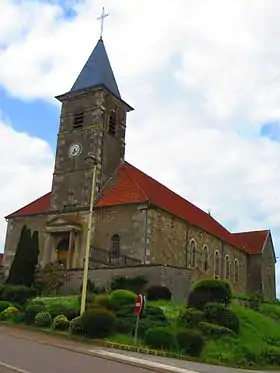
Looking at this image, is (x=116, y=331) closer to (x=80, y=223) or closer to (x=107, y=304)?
(x=107, y=304)

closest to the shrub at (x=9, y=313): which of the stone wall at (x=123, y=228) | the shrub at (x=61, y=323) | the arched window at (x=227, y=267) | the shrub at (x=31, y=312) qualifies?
the shrub at (x=31, y=312)

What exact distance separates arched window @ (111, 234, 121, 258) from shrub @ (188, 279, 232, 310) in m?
9.30

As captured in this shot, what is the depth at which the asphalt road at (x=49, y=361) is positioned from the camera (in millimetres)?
12059

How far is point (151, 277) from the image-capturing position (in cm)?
2881

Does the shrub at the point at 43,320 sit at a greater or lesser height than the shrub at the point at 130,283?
lesser

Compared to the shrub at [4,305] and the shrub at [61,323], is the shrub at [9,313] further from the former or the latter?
the shrub at [61,323]

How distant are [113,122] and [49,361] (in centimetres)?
2796

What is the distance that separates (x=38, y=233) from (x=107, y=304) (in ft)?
48.7

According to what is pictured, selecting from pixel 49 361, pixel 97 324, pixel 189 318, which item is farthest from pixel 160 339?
pixel 49 361

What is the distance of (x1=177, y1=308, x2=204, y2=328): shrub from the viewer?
72.4 ft

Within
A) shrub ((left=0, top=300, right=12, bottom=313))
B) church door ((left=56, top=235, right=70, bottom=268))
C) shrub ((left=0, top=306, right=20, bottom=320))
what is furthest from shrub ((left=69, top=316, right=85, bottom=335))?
church door ((left=56, top=235, right=70, bottom=268))

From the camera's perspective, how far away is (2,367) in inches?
471

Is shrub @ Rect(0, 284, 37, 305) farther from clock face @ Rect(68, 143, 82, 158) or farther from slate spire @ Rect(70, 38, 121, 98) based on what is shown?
slate spire @ Rect(70, 38, 121, 98)

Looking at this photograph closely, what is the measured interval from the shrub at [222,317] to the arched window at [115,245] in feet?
38.5
